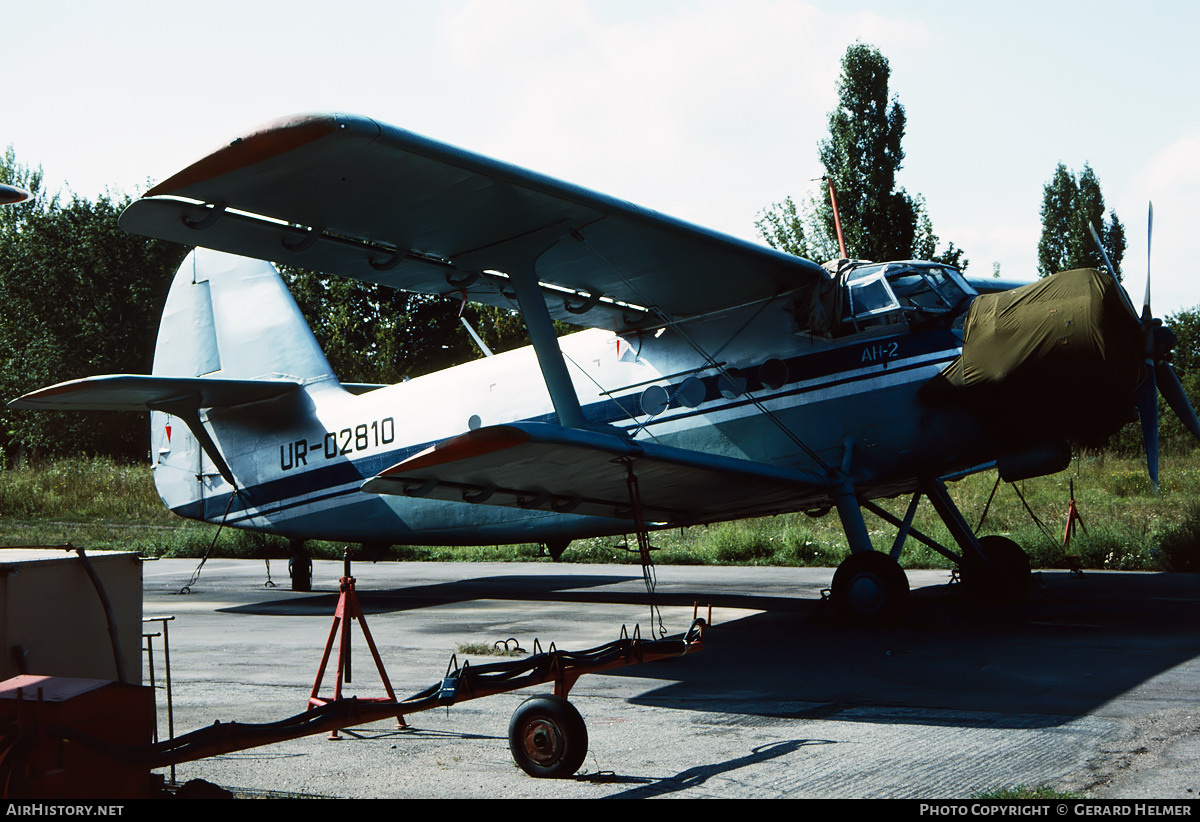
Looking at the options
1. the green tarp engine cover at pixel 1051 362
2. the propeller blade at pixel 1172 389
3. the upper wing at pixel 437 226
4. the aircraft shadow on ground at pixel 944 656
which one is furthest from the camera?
the propeller blade at pixel 1172 389

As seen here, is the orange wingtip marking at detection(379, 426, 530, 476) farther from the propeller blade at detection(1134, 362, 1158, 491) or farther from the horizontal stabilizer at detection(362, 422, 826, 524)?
the propeller blade at detection(1134, 362, 1158, 491)

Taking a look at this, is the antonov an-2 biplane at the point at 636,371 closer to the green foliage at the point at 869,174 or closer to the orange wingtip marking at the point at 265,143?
the orange wingtip marking at the point at 265,143

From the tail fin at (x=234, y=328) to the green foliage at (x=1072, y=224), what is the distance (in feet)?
144

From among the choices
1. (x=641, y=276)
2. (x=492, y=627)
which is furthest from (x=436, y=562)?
(x=641, y=276)

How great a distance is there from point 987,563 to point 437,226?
6684 millimetres

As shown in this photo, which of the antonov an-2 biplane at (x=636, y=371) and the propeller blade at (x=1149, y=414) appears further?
the propeller blade at (x=1149, y=414)

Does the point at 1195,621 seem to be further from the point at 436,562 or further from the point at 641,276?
the point at 436,562

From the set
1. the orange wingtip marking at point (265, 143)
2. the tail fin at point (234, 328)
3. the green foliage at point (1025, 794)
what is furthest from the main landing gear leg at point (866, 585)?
the tail fin at point (234, 328)

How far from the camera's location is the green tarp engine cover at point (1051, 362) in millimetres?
8156

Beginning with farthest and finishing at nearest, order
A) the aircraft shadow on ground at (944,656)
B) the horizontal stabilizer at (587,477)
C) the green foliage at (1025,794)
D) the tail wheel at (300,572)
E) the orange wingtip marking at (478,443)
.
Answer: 1. the tail wheel at (300,572)
2. the horizontal stabilizer at (587,477)
3. the orange wingtip marking at (478,443)
4. the aircraft shadow on ground at (944,656)
5. the green foliage at (1025,794)

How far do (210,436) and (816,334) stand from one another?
8.17 metres

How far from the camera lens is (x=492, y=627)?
9797 millimetres

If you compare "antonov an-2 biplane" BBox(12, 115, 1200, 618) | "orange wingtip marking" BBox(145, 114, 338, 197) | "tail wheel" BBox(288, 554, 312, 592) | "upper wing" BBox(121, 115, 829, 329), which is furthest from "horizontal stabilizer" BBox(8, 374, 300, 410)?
"orange wingtip marking" BBox(145, 114, 338, 197)

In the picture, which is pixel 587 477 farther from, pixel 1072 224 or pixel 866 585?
pixel 1072 224
